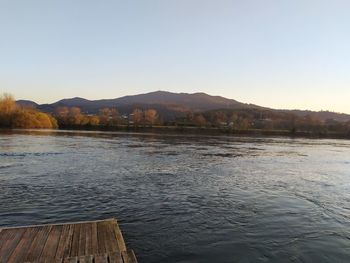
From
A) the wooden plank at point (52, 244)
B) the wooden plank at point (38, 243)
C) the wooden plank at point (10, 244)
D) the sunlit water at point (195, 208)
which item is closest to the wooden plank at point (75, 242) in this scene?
the wooden plank at point (52, 244)

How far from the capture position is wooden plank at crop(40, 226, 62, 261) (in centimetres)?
847

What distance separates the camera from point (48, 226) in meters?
10.8

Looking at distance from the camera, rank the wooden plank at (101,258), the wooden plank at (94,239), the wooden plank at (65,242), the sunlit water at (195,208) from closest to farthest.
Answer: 1. the wooden plank at (101,258)
2. the wooden plank at (65,242)
3. the wooden plank at (94,239)
4. the sunlit water at (195,208)

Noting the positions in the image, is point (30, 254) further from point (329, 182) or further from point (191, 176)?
point (329, 182)

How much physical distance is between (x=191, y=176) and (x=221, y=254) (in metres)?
14.5

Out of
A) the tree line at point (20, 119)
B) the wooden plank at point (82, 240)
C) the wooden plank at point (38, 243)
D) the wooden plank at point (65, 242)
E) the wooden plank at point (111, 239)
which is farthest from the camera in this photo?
the tree line at point (20, 119)

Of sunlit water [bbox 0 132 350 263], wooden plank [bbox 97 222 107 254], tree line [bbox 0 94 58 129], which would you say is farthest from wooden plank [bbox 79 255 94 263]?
tree line [bbox 0 94 58 129]

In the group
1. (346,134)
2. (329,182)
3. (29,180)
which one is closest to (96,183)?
(29,180)

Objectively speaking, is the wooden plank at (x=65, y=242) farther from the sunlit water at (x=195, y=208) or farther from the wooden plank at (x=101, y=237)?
the sunlit water at (x=195, y=208)

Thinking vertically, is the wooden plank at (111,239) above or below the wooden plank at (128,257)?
below

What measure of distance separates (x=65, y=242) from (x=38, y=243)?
0.71m

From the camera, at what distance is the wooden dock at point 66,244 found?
8.31m

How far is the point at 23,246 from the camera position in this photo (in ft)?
29.8

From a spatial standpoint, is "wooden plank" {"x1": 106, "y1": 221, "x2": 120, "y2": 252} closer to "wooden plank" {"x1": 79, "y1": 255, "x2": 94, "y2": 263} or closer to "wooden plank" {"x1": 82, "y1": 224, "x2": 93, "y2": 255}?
"wooden plank" {"x1": 82, "y1": 224, "x2": 93, "y2": 255}
